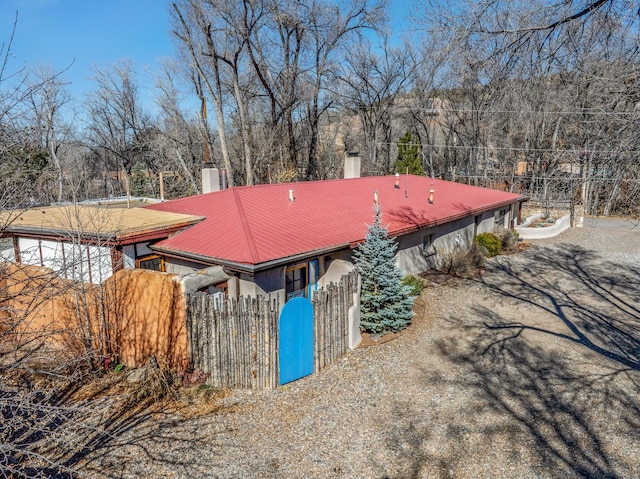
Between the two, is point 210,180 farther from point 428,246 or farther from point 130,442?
point 130,442

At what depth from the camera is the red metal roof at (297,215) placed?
973cm

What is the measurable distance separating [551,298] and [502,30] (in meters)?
9.43

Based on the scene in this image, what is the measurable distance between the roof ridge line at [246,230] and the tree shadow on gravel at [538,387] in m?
4.27

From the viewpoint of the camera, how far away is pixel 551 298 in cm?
1280

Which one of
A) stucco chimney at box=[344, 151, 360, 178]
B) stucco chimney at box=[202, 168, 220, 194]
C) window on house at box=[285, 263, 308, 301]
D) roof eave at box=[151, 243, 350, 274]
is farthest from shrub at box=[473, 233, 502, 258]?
stucco chimney at box=[202, 168, 220, 194]

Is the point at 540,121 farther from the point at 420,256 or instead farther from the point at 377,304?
the point at 377,304

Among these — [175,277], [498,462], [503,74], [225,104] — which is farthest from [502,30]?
[225,104]

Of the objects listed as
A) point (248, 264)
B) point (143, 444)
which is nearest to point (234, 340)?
point (248, 264)

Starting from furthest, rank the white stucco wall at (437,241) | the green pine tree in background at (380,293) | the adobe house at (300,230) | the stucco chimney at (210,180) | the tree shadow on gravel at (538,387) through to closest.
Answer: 1. the stucco chimney at (210,180)
2. the white stucco wall at (437,241)
3. the green pine tree in background at (380,293)
4. the adobe house at (300,230)
5. the tree shadow on gravel at (538,387)

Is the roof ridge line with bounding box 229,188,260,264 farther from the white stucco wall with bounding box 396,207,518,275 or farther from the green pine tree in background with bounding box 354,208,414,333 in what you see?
the white stucco wall with bounding box 396,207,518,275

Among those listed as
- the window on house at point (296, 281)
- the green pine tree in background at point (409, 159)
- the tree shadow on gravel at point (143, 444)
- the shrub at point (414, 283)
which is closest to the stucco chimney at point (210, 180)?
the window on house at point (296, 281)

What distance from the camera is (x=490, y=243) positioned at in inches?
698

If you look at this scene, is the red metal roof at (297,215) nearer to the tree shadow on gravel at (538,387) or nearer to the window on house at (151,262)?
the window on house at (151,262)

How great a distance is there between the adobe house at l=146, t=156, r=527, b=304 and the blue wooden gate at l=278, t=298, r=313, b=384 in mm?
1418
